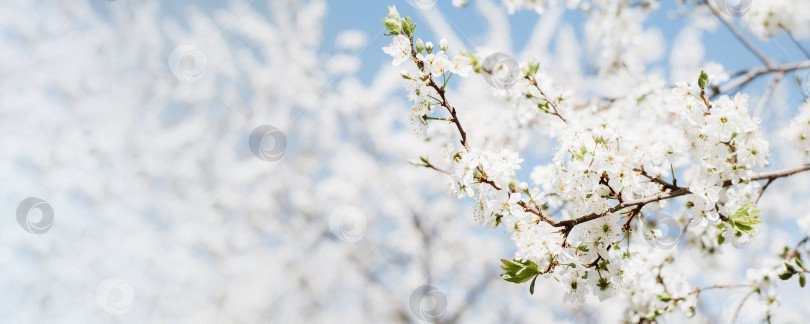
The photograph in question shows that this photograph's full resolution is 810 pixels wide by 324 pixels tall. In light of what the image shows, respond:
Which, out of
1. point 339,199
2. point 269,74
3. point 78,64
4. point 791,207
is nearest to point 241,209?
point 339,199

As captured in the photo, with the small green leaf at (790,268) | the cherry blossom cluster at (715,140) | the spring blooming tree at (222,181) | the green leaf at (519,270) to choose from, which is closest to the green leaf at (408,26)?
the green leaf at (519,270)

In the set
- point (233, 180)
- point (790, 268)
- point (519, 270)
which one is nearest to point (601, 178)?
point (519, 270)

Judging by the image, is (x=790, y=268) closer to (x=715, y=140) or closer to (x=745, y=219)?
(x=745, y=219)

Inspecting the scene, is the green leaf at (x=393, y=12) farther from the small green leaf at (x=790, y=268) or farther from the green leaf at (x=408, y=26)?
the small green leaf at (x=790, y=268)

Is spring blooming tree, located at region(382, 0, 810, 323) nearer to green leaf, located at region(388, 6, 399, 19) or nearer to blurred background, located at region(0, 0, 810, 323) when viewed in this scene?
green leaf, located at region(388, 6, 399, 19)

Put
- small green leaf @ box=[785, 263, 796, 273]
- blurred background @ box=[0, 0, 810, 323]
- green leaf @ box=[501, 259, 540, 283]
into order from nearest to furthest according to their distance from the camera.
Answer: green leaf @ box=[501, 259, 540, 283]
small green leaf @ box=[785, 263, 796, 273]
blurred background @ box=[0, 0, 810, 323]

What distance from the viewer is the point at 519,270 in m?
1.20

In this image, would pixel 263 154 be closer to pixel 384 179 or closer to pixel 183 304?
pixel 384 179

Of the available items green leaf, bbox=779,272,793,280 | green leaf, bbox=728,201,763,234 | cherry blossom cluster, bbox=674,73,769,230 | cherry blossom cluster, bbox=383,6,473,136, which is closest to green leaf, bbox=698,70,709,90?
cherry blossom cluster, bbox=674,73,769,230

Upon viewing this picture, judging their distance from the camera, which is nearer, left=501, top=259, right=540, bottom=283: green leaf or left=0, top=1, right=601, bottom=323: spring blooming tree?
left=501, top=259, right=540, bottom=283: green leaf

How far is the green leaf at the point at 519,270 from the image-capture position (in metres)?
1.20

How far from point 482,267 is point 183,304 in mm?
4170

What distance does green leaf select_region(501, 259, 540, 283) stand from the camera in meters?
1.20

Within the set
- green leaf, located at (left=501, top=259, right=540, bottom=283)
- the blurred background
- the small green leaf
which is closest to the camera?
green leaf, located at (left=501, top=259, right=540, bottom=283)
